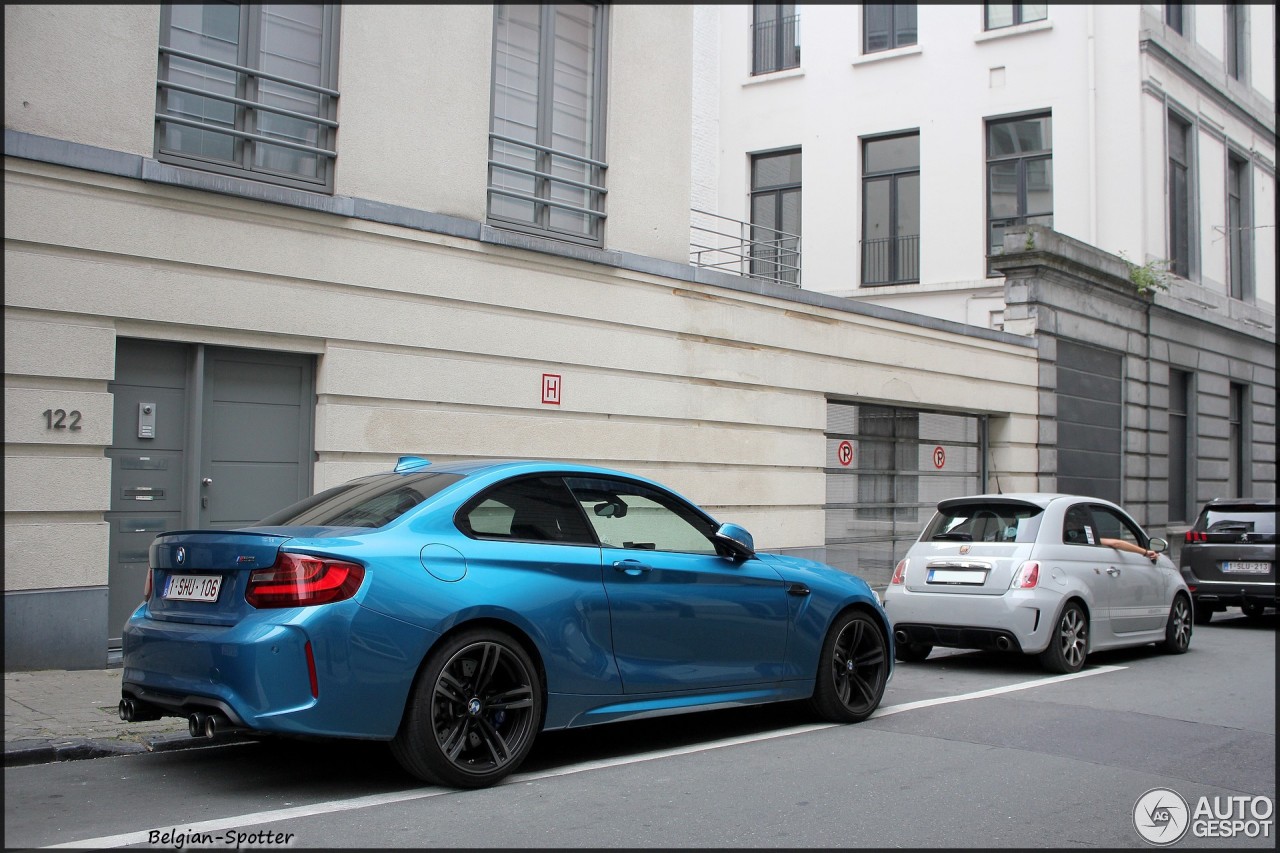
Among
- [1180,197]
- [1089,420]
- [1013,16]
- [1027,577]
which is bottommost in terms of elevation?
[1027,577]

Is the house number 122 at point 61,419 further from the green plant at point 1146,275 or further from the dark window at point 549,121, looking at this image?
the green plant at point 1146,275

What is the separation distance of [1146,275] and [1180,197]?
3.87 metres

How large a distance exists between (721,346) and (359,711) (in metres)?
9.32

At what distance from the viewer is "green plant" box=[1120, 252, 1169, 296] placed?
21969 millimetres

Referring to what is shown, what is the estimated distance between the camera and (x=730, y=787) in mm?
5828

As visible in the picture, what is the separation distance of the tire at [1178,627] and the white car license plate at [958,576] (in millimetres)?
2789

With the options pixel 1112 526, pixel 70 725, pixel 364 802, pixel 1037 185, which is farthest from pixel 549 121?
pixel 1037 185

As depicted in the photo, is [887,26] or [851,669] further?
[887,26]

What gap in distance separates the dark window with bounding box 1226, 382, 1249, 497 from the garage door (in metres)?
11.8

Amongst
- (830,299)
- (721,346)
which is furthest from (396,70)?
(830,299)

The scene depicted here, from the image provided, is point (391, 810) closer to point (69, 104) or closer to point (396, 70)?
point (69, 104)

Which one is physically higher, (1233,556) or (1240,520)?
(1240,520)

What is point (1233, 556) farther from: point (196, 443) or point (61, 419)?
point (61, 419)

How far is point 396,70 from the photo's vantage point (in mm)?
11078
